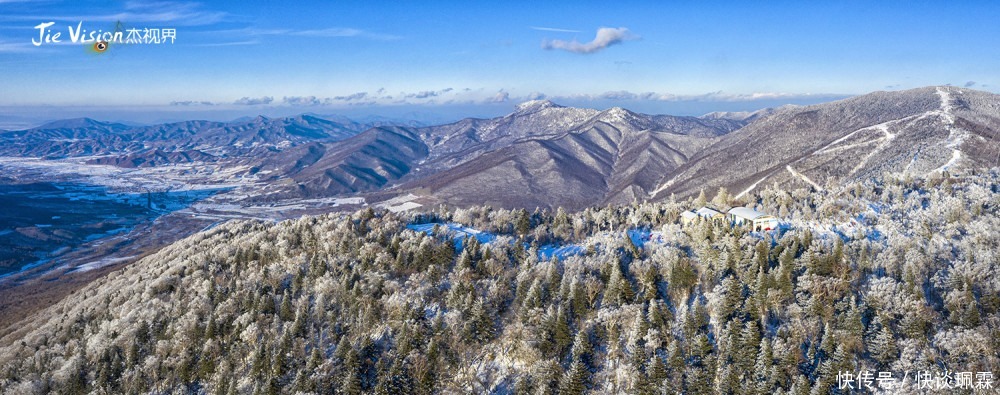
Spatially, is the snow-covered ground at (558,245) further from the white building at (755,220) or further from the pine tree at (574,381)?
the pine tree at (574,381)

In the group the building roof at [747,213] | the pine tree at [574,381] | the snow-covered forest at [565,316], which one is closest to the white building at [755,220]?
the building roof at [747,213]

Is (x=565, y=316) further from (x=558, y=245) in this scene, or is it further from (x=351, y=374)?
(x=558, y=245)

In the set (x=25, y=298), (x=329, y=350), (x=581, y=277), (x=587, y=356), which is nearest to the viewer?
(x=587, y=356)

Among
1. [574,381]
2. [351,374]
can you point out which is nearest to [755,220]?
[574,381]

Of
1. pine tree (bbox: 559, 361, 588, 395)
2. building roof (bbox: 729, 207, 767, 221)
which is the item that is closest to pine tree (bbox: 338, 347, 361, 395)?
pine tree (bbox: 559, 361, 588, 395)

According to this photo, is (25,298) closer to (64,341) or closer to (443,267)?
(64,341)

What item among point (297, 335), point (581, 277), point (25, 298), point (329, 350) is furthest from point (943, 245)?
point (25, 298)

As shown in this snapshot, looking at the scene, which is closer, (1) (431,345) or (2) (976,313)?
(2) (976,313)

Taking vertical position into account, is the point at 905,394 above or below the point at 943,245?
below
